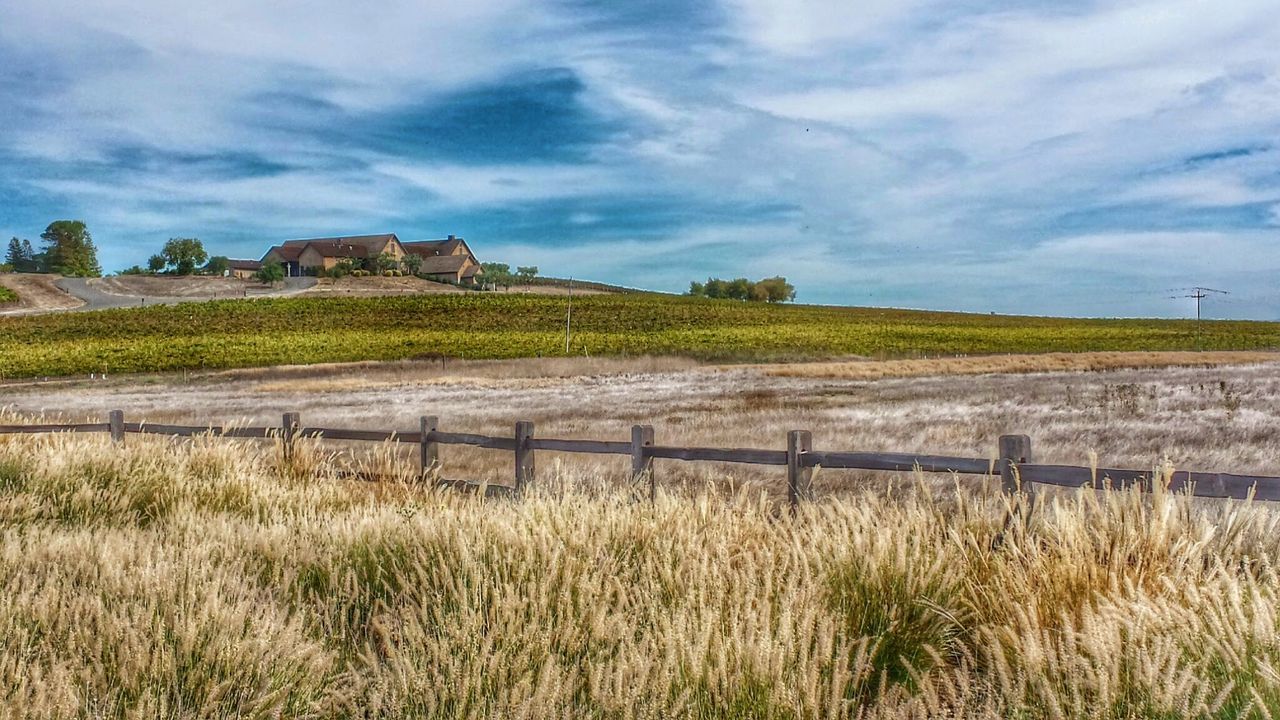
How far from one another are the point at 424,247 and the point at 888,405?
129m

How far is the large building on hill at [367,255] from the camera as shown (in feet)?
439

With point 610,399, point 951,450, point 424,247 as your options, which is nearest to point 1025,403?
point 951,450

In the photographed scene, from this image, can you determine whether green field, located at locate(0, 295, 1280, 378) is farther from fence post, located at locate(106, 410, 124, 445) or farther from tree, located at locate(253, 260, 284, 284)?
fence post, located at locate(106, 410, 124, 445)

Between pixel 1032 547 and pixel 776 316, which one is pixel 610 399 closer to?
pixel 1032 547

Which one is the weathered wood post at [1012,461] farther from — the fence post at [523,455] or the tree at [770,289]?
the tree at [770,289]

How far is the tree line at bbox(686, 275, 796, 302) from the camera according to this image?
140750mm

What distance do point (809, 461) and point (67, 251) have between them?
6691 inches

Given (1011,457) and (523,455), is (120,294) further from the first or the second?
(1011,457)

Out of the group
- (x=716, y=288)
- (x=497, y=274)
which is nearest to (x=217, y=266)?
(x=497, y=274)

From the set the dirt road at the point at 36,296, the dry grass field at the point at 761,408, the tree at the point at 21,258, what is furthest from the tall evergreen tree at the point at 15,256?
the dry grass field at the point at 761,408

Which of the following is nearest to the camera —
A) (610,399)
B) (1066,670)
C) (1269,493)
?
(1066,670)

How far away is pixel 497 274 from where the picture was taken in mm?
130625

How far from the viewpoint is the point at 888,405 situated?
79.7 ft

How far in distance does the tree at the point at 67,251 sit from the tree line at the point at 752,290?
3925 inches
